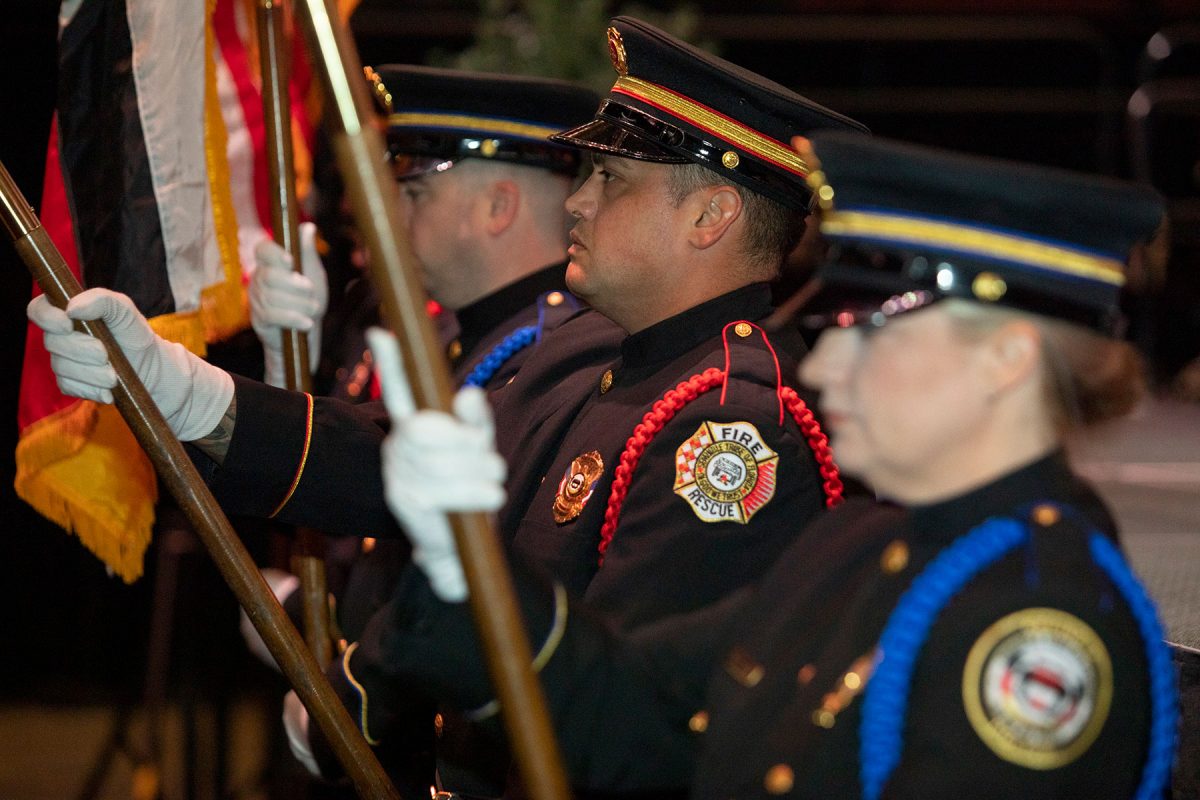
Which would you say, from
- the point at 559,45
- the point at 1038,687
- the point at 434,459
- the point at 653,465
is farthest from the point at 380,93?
the point at 559,45

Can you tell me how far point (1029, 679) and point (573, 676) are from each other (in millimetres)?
517

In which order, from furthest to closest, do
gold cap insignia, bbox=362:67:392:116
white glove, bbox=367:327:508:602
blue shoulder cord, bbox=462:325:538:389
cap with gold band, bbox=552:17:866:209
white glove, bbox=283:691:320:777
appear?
gold cap insignia, bbox=362:67:392:116 → white glove, bbox=283:691:320:777 → blue shoulder cord, bbox=462:325:538:389 → cap with gold band, bbox=552:17:866:209 → white glove, bbox=367:327:508:602

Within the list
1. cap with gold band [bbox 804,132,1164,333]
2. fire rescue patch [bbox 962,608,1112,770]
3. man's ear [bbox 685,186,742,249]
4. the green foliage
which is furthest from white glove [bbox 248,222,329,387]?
the green foliage

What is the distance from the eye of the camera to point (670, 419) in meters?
2.17

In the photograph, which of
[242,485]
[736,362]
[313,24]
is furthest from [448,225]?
[313,24]

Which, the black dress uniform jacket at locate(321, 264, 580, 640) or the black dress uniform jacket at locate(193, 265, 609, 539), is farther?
the black dress uniform jacket at locate(321, 264, 580, 640)

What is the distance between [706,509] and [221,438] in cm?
96

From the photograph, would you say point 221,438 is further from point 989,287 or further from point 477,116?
point 989,287

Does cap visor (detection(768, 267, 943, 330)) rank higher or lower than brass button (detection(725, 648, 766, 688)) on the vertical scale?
higher

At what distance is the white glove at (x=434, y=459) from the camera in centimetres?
133

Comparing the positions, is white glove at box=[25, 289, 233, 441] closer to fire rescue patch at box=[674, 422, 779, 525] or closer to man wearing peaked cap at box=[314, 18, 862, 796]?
man wearing peaked cap at box=[314, 18, 862, 796]

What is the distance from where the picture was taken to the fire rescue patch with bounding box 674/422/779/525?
6.57 ft

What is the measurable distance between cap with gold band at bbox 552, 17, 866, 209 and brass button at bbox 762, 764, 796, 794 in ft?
3.84

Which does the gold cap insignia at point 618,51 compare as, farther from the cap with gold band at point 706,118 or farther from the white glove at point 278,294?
the white glove at point 278,294
